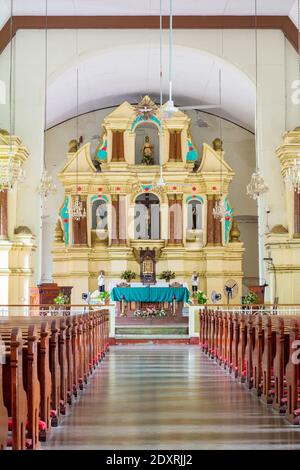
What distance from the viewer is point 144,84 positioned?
24.4 metres

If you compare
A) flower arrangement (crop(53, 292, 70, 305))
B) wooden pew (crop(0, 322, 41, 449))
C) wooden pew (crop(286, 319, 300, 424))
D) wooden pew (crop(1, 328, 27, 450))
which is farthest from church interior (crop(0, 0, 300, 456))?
wooden pew (crop(1, 328, 27, 450))

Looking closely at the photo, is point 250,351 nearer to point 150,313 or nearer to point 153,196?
point 150,313

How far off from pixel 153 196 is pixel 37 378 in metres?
19.1

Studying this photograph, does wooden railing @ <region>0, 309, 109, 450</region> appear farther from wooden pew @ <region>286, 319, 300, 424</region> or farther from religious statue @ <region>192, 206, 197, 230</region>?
religious statue @ <region>192, 206, 197, 230</region>

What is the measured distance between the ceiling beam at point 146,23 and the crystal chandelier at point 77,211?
A: 4.95 metres

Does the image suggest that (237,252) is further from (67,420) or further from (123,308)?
(67,420)

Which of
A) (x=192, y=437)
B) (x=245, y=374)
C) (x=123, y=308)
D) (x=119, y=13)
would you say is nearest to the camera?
(x=192, y=437)

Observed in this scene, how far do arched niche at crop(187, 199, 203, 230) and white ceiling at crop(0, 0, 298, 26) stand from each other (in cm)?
653

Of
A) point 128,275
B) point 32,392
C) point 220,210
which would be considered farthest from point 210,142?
point 32,392

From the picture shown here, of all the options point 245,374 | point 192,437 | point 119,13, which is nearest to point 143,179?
point 119,13

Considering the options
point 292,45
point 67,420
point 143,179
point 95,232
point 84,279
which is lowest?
point 67,420

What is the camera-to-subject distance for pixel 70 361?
8.05 meters

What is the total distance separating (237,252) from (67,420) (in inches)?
700

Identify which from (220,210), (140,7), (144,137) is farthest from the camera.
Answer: (144,137)
